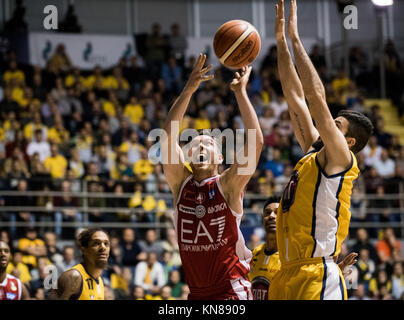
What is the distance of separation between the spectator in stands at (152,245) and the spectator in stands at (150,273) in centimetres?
40

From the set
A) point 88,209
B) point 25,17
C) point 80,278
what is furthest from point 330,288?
point 25,17

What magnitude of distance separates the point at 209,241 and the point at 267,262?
128 cm

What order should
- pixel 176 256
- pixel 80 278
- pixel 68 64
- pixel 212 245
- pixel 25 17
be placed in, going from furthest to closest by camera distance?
pixel 25 17, pixel 68 64, pixel 176 256, pixel 80 278, pixel 212 245

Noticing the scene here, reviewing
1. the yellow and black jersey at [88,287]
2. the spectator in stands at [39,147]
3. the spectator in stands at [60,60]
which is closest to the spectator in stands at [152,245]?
the spectator in stands at [39,147]

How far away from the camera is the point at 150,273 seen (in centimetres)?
1117

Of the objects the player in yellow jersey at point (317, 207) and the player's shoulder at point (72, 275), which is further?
the player's shoulder at point (72, 275)

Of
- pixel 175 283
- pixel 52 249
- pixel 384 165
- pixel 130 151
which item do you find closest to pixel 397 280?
pixel 384 165

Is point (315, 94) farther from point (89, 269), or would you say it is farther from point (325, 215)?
point (89, 269)

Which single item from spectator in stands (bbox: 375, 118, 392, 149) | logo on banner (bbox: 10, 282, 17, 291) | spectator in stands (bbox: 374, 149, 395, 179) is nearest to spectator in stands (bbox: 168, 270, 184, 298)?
logo on banner (bbox: 10, 282, 17, 291)

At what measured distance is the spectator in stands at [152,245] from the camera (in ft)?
38.3

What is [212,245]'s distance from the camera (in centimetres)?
519

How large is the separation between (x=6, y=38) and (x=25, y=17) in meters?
1.55

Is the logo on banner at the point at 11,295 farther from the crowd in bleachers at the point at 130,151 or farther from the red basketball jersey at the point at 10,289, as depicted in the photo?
the crowd in bleachers at the point at 130,151
